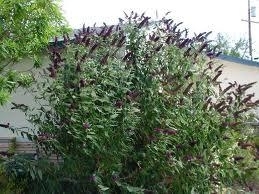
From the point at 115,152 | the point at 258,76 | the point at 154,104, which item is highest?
the point at 154,104

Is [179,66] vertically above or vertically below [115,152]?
above

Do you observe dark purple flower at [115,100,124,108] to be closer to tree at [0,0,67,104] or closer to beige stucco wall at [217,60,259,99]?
tree at [0,0,67,104]

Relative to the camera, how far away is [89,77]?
6055 millimetres

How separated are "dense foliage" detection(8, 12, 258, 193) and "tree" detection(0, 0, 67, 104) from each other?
93 cm

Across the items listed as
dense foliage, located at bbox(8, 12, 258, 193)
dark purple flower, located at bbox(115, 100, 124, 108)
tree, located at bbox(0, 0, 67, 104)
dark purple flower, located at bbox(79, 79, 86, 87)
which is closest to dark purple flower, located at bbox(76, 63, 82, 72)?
dense foliage, located at bbox(8, 12, 258, 193)

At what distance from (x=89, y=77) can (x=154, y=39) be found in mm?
1298

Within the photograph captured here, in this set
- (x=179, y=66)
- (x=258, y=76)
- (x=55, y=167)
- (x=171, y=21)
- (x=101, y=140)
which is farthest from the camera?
(x=258, y=76)

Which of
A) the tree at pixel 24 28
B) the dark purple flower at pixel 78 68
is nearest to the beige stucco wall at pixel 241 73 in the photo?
the tree at pixel 24 28

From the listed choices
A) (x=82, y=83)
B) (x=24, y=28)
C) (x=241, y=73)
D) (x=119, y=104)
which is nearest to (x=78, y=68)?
(x=82, y=83)

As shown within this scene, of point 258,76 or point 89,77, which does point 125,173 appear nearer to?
point 89,77

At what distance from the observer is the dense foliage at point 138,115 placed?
236 inches

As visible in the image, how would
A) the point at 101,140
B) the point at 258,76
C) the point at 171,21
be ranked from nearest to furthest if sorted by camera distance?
the point at 101,140
the point at 171,21
the point at 258,76

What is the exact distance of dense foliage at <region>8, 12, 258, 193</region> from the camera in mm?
5992

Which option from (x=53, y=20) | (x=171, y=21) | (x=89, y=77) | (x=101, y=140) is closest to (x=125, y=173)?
(x=101, y=140)
